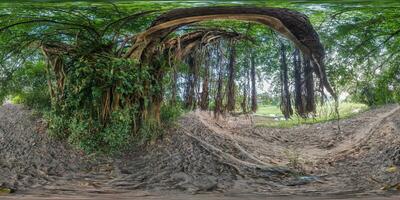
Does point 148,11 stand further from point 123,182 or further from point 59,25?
point 123,182

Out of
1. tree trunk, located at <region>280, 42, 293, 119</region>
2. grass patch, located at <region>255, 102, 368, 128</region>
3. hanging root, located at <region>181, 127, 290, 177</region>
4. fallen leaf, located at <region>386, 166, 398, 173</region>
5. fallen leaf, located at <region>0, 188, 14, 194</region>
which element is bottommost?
fallen leaf, located at <region>0, 188, 14, 194</region>

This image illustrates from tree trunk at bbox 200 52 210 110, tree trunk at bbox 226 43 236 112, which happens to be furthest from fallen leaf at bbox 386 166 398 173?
tree trunk at bbox 200 52 210 110

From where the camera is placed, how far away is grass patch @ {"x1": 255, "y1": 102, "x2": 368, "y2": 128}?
2826 millimetres

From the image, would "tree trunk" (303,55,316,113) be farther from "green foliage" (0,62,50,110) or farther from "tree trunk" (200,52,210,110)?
"green foliage" (0,62,50,110)

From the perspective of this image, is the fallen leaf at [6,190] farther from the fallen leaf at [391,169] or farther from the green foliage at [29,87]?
the fallen leaf at [391,169]

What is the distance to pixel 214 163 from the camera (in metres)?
2.86

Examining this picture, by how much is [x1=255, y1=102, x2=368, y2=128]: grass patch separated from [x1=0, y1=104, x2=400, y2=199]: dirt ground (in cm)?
3

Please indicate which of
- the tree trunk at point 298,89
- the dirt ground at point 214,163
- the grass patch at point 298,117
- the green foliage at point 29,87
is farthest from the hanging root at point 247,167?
the green foliage at point 29,87

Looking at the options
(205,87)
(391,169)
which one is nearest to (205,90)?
(205,87)

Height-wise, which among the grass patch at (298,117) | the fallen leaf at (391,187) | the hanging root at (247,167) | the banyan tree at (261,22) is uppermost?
the banyan tree at (261,22)

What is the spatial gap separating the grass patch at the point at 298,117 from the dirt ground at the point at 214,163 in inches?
A: 1.3

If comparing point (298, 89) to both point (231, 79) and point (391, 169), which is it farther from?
point (391, 169)

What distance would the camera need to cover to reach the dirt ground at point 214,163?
9.23 feet

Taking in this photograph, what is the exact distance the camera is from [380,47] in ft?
9.66
